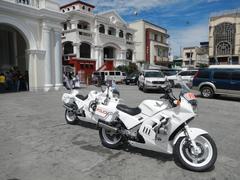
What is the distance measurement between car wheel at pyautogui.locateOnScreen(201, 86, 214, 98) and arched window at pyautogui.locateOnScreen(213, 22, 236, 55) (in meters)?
51.5

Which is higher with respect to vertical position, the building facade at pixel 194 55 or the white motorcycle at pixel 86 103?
the building facade at pixel 194 55

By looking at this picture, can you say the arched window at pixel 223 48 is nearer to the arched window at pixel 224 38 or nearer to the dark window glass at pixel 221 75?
the arched window at pixel 224 38

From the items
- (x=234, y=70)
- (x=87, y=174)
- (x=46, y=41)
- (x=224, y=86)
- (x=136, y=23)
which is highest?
(x=136, y=23)

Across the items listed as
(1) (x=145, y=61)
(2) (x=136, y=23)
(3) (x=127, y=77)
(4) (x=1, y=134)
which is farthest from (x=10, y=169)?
(2) (x=136, y=23)

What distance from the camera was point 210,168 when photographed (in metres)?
3.85

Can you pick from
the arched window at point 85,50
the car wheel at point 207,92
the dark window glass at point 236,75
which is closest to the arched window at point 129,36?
the arched window at point 85,50

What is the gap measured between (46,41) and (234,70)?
45.9ft

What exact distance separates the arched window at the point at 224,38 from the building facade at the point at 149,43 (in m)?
15.5

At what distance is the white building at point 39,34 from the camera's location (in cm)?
1609

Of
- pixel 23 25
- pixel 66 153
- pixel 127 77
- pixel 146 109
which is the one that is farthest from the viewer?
pixel 127 77

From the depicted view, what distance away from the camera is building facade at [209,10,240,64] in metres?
56.4

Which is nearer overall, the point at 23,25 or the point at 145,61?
the point at 23,25

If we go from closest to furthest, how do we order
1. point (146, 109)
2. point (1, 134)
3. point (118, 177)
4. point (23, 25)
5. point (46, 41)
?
point (118, 177) → point (146, 109) → point (1, 134) → point (23, 25) → point (46, 41)

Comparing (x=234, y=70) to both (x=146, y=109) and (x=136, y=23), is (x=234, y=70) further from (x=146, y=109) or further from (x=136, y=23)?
(x=136, y=23)
